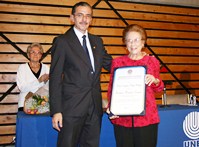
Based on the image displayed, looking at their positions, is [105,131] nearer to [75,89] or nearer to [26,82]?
[75,89]

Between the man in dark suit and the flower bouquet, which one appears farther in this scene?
the flower bouquet

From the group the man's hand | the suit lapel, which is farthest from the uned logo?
the man's hand

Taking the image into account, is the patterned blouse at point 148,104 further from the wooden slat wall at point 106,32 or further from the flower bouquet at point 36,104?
the wooden slat wall at point 106,32

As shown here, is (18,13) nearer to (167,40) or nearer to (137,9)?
(137,9)

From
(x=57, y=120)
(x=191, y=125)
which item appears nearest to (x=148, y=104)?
(x=57, y=120)

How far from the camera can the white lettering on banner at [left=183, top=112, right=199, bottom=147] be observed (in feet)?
9.47

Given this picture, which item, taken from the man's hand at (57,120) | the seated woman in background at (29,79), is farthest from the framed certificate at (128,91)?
the seated woman in background at (29,79)

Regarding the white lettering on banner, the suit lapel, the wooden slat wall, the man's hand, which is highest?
the wooden slat wall

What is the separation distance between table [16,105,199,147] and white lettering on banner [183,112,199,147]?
0.04ft

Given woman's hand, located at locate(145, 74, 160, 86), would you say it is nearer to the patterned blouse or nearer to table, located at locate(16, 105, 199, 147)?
the patterned blouse

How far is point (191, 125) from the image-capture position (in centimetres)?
291

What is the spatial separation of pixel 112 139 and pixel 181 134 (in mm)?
883

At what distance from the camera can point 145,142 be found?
179cm

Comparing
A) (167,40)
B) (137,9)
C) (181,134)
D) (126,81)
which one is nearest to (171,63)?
(167,40)
